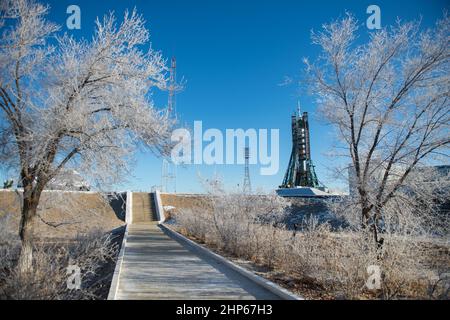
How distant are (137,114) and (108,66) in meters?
1.51

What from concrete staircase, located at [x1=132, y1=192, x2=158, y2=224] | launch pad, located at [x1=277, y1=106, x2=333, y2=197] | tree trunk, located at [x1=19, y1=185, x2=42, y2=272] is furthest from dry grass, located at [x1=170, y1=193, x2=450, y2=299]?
launch pad, located at [x1=277, y1=106, x2=333, y2=197]

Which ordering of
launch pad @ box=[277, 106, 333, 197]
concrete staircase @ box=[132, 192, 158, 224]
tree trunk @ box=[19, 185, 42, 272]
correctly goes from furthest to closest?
launch pad @ box=[277, 106, 333, 197] < concrete staircase @ box=[132, 192, 158, 224] < tree trunk @ box=[19, 185, 42, 272]

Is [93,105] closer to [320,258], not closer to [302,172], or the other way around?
[320,258]

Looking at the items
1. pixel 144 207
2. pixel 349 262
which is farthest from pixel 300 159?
pixel 349 262

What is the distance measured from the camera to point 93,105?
29.0 ft

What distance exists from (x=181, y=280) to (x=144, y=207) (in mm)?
31647

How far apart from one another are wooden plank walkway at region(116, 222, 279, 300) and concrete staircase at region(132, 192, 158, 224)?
22.8 m

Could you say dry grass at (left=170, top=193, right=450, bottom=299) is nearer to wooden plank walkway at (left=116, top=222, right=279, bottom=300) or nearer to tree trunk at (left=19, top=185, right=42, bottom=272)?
wooden plank walkway at (left=116, top=222, right=279, bottom=300)

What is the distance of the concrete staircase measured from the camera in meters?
34.7

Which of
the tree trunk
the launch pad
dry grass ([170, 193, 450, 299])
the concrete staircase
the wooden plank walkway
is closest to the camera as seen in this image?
the wooden plank walkway

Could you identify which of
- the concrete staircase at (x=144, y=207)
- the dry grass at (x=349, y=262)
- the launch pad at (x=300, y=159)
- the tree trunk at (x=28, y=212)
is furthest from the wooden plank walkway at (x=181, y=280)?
the launch pad at (x=300, y=159)

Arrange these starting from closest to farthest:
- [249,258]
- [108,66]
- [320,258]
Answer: [320,258]
[108,66]
[249,258]

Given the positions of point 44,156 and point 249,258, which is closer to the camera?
point 44,156

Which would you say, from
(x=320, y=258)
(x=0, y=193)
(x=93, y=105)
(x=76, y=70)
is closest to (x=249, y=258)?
(x=320, y=258)
